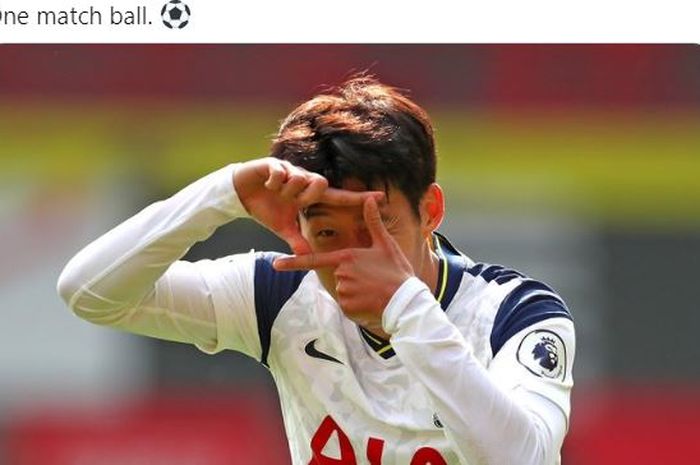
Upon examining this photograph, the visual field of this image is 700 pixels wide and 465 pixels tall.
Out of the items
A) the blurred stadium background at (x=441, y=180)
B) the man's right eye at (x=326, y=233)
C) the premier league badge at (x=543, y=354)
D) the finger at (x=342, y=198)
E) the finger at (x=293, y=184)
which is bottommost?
the blurred stadium background at (x=441, y=180)

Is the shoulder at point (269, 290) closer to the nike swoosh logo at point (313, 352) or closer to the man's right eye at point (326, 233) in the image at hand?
the nike swoosh logo at point (313, 352)

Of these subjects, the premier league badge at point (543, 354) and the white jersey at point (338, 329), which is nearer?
the white jersey at point (338, 329)

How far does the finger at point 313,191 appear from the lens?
2.01 metres

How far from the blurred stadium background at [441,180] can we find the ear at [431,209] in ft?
10.9

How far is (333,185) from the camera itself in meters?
2.13

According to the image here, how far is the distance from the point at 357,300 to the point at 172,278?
1.38 ft

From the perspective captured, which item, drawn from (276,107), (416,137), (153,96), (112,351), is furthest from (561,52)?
(416,137)

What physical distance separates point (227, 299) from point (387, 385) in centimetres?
29

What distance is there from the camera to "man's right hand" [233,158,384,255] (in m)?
2.02
